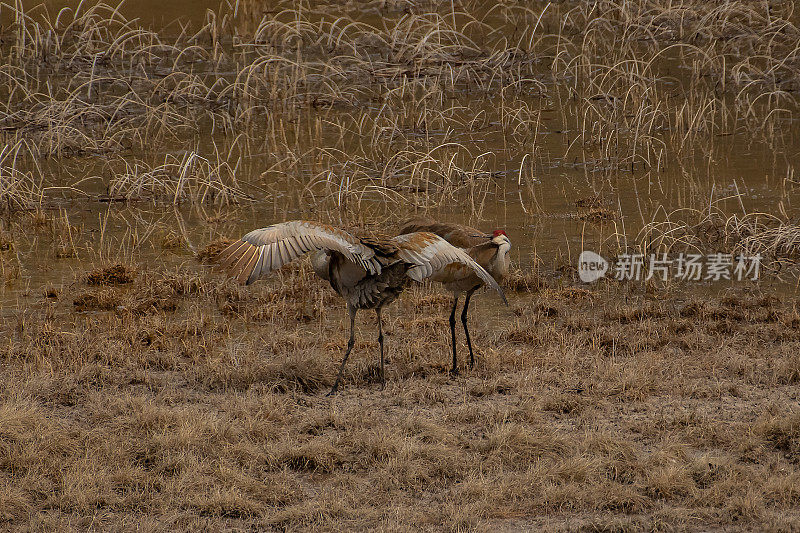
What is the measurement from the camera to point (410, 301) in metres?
8.64

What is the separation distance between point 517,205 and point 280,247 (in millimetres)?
5780

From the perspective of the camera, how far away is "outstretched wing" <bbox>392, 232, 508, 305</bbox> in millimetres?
6281

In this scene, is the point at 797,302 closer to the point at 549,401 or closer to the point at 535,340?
the point at 535,340

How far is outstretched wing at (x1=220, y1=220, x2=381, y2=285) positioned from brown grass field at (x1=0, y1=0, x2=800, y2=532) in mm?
917

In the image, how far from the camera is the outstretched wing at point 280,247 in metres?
5.81

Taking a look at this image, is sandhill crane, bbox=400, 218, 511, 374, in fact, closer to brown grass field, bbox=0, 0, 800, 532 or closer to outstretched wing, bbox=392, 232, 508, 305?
outstretched wing, bbox=392, 232, 508, 305

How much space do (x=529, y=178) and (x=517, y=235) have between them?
196 centimetres

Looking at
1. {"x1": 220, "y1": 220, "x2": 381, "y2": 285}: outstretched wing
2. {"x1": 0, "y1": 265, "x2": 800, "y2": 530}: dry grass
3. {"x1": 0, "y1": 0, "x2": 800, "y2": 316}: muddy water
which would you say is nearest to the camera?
{"x1": 0, "y1": 265, "x2": 800, "y2": 530}: dry grass

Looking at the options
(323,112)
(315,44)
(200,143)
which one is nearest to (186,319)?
(200,143)
